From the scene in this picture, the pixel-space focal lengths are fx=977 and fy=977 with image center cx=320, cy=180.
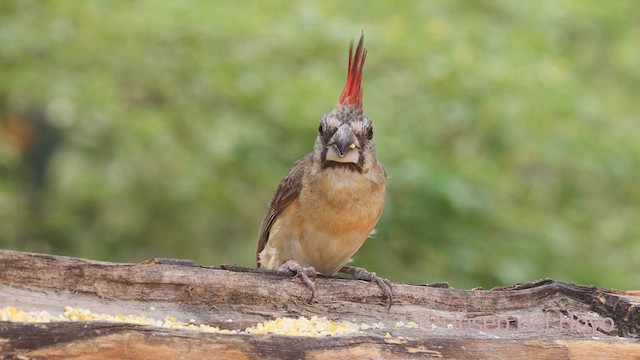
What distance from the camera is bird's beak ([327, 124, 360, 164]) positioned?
441cm

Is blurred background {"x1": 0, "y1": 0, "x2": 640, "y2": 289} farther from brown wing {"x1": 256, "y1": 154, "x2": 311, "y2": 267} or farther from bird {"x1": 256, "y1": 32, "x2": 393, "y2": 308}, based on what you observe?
bird {"x1": 256, "y1": 32, "x2": 393, "y2": 308}

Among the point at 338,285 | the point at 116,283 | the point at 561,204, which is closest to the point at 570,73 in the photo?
the point at 561,204

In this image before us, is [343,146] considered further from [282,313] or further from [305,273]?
[282,313]

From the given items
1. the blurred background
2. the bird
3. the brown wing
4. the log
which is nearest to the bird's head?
the bird

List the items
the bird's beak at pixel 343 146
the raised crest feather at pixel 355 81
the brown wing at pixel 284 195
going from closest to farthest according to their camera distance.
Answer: the bird's beak at pixel 343 146 → the raised crest feather at pixel 355 81 → the brown wing at pixel 284 195

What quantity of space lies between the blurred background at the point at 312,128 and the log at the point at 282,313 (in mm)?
1787

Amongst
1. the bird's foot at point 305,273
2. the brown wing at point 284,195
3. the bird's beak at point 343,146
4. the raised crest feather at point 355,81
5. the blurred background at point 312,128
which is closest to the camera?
the bird's foot at point 305,273

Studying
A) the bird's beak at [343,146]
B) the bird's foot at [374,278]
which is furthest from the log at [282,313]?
the bird's beak at [343,146]

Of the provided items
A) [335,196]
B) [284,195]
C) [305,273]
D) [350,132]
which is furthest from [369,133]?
[305,273]

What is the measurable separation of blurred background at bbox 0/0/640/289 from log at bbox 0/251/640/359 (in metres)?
1.79

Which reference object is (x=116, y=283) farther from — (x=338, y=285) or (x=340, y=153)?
(x=340, y=153)

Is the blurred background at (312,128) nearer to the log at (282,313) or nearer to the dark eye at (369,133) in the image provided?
the dark eye at (369,133)

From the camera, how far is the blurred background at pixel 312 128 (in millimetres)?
6035

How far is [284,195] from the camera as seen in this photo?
15.4ft
